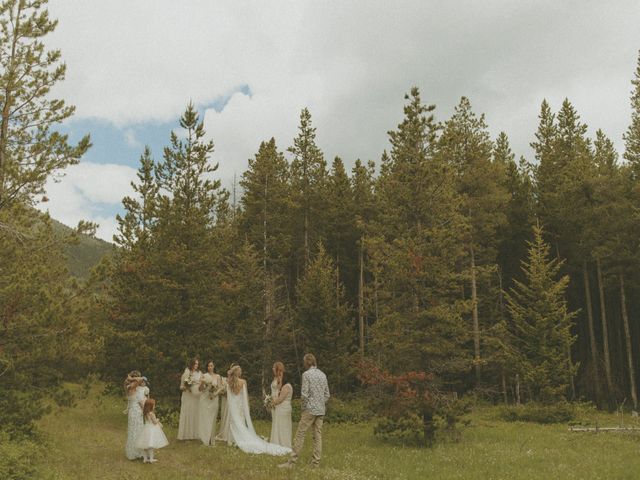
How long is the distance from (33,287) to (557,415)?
25.1m

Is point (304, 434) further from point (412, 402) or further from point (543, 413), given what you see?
point (543, 413)

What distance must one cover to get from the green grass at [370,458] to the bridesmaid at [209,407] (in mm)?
505

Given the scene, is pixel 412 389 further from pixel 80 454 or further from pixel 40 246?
pixel 40 246

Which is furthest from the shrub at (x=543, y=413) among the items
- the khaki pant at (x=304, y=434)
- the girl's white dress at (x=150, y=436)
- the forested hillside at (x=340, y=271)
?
the girl's white dress at (x=150, y=436)

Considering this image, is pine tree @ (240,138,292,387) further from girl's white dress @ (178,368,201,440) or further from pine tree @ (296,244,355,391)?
girl's white dress @ (178,368,201,440)

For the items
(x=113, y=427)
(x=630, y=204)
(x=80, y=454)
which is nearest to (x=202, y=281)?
(x=113, y=427)

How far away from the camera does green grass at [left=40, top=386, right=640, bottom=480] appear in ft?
39.4

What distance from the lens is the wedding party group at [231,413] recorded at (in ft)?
41.8

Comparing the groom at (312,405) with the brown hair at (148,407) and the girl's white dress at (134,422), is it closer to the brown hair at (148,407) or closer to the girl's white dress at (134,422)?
the brown hair at (148,407)

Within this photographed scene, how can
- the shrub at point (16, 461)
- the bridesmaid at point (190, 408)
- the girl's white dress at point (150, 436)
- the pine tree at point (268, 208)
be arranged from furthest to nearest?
the pine tree at point (268, 208)
the bridesmaid at point (190, 408)
the girl's white dress at point (150, 436)
the shrub at point (16, 461)

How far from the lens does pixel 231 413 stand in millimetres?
16203

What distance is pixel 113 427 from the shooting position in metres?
21.5

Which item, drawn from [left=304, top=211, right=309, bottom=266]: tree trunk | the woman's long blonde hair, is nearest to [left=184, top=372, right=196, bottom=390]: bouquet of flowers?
the woman's long blonde hair

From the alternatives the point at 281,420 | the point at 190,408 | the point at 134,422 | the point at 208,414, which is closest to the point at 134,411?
the point at 134,422
